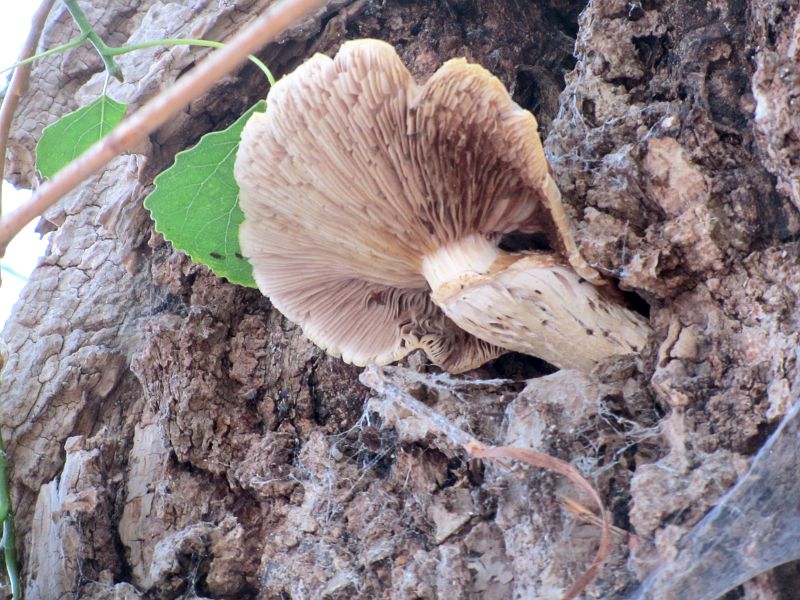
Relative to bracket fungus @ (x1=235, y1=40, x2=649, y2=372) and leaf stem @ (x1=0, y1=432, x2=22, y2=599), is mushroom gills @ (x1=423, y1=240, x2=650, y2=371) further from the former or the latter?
leaf stem @ (x1=0, y1=432, x2=22, y2=599)

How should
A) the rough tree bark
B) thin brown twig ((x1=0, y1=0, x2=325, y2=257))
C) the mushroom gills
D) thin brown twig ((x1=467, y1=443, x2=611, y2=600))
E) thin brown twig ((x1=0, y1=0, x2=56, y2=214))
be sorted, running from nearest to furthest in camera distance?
thin brown twig ((x1=0, y1=0, x2=325, y2=257))
thin brown twig ((x1=467, y1=443, x2=611, y2=600))
the rough tree bark
the mushroom gills
thin brown twig ((x1=0, y1=0, x2=56, y2=214))

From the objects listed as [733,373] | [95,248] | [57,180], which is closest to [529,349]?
[733,373]

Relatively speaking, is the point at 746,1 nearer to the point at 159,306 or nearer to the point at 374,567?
the point at 374,567

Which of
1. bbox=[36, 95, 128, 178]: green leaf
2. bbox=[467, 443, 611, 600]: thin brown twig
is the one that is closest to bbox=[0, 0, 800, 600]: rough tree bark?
bbox=[467, 443, 611, 600]: thin brown twig

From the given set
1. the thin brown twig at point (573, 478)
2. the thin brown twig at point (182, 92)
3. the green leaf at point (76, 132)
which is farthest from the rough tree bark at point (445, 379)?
the thin brown twig at point (182, 92)

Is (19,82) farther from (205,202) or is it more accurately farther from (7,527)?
(7,527)

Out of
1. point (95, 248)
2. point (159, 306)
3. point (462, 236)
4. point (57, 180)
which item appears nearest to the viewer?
point (57, 180)
